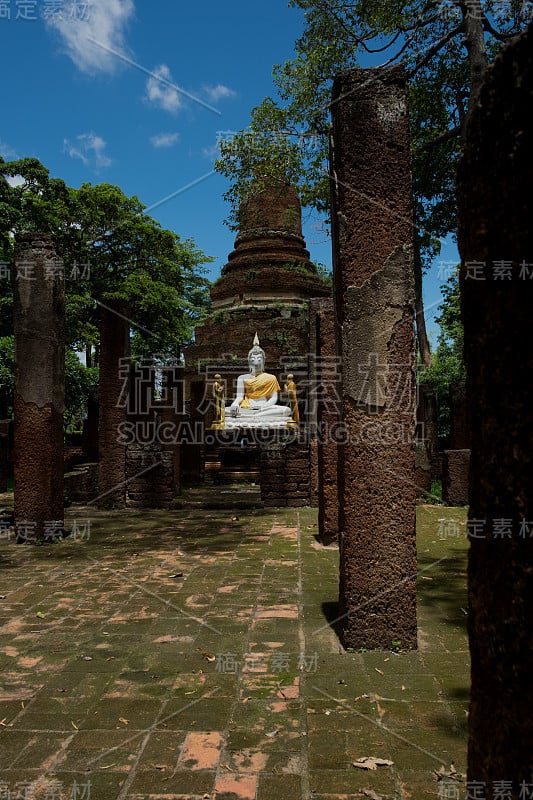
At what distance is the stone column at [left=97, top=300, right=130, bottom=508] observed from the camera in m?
10.7

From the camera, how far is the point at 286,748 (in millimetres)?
2834

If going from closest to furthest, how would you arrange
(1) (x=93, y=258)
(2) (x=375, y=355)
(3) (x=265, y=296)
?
(2) (x=375, y=355) → (3) (x=265, y=296) → (1) (x=93, y=258)

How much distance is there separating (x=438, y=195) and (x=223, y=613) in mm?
14181

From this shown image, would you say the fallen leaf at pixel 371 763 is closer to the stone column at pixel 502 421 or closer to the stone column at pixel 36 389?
the stone column at pixel 502 421

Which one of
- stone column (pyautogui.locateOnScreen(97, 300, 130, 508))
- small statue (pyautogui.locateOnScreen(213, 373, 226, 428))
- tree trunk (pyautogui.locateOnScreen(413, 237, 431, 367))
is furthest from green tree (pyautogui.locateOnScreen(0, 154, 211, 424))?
tree trunk (pyautogui.locateOnScreen(413, 237, 431, 367))

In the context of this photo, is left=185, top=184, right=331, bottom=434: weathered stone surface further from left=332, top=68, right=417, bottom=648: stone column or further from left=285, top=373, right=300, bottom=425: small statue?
left=332, top=68, right=417, bottom=648: stone column

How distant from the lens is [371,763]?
2.68 meters

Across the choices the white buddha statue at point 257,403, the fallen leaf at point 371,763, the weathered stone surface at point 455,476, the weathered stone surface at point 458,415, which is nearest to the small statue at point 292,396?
the white buddha statue at point 257,403

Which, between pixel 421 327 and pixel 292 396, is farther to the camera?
pixel 421 327

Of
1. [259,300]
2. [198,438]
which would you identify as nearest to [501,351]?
[198,438]

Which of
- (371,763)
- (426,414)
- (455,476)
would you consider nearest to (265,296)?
(426,414)

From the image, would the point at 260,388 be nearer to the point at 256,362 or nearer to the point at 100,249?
the point at 256,362

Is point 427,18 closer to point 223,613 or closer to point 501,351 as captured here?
point 223,613

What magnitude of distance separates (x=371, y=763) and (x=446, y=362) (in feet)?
56.2
